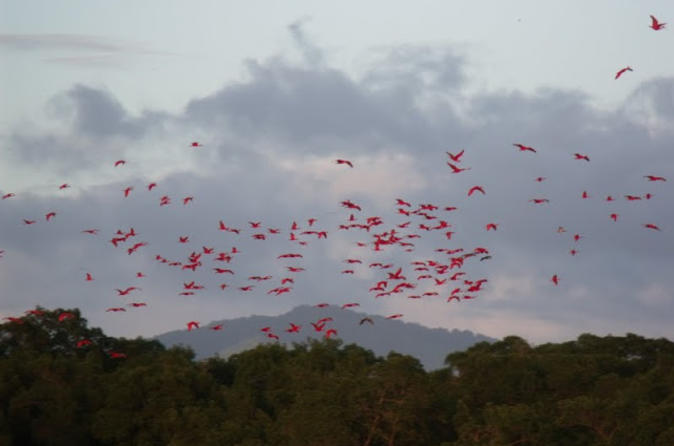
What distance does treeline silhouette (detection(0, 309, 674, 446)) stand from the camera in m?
55.2

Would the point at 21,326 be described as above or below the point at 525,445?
above

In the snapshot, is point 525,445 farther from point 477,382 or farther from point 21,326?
point 21,326

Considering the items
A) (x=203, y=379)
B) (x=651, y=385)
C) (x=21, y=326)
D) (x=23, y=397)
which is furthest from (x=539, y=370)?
(x=21, y=326)

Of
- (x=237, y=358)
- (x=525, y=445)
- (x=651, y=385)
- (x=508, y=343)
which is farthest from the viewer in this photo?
(x=508, y=343)

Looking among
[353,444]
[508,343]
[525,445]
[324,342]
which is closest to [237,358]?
[324,342]

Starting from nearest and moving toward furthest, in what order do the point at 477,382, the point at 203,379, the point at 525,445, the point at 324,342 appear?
the point at 525,445 → the point at 477,382 → the point at 203,379 → the point at 324,342

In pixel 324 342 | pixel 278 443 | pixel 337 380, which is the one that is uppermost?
pixel 324 342

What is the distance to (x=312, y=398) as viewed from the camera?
58.3 metres

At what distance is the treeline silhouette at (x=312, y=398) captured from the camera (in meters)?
55.2

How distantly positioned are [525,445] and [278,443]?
48.1 feet

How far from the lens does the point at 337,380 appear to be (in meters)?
61.1

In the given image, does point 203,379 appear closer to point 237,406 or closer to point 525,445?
point 237,406

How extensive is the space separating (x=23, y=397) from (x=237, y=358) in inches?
931

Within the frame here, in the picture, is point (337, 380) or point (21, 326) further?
point (21, 326)
